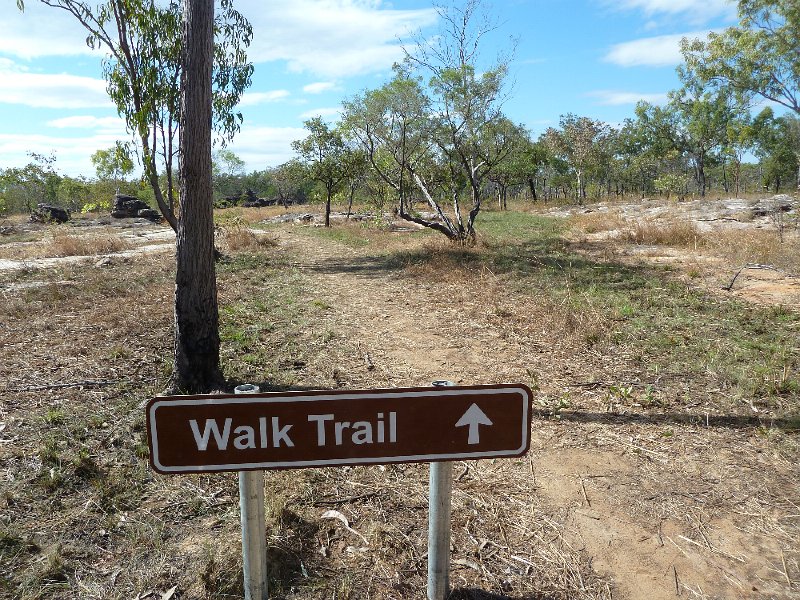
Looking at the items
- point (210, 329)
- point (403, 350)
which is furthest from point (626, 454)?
point (210, 329)

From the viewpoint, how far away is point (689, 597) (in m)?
2.63

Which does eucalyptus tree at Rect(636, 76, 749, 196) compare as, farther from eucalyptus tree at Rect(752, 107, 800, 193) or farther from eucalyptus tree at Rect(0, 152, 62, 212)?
eucalyptus tree at Rect(0, 152, 62, 212)

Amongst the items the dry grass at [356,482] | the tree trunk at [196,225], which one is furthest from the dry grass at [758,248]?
the tree trunk at [196,225]

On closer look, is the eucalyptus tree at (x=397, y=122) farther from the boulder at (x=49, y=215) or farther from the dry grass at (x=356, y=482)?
the boulder at (x=49, y=215)

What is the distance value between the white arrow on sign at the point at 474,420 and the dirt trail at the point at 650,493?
4.83ft

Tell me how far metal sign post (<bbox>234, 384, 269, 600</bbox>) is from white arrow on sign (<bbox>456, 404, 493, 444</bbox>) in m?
0.74

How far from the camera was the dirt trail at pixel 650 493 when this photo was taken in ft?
9.15

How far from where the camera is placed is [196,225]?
488 cm

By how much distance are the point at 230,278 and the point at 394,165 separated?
363 inches

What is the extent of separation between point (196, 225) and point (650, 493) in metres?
4.17

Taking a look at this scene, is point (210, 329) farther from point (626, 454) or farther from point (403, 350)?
point (626, 454)

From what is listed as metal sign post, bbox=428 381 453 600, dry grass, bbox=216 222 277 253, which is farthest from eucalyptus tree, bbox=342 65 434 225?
metal sign post, bbox=428 381 453 600

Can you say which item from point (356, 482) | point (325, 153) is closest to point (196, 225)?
point (356, 482)

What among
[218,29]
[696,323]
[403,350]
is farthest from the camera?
A: [218,29]
